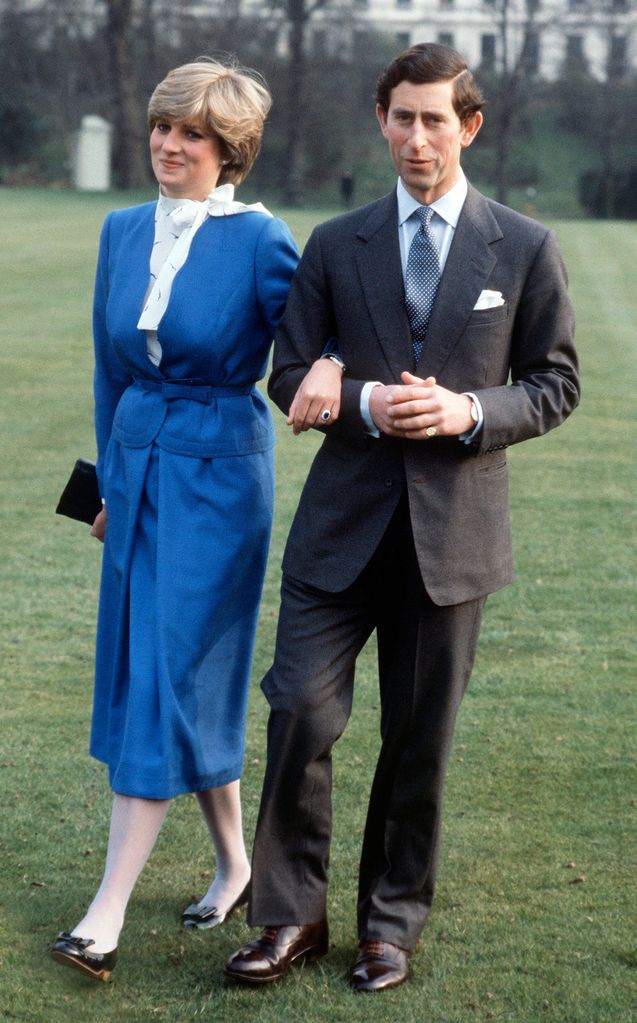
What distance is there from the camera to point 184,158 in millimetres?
3883

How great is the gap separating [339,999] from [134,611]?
3.50 ft

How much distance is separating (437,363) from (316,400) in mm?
294

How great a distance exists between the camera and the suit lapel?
3506 mm

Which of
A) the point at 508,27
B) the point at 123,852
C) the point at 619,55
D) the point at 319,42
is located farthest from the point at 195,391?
the point at 508,27

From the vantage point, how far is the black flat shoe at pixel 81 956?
12.1 ft

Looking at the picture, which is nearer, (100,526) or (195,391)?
(195,391)

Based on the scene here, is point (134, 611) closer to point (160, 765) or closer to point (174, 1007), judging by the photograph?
point (160, 765)

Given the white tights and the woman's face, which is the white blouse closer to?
the woman's face

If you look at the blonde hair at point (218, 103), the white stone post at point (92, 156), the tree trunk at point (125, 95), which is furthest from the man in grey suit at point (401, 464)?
the tree trunk at point (125, 95)

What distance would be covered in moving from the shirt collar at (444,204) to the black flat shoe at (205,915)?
1.85 meters

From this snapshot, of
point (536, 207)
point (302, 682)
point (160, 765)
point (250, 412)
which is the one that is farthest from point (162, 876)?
point (536, 207)

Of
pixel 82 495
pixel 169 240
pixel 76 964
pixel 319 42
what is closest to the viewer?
pixel 76 964

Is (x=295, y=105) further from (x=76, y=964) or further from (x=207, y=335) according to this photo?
(x=76, y=964)

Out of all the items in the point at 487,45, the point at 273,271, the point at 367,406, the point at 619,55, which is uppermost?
the point at 273,271
